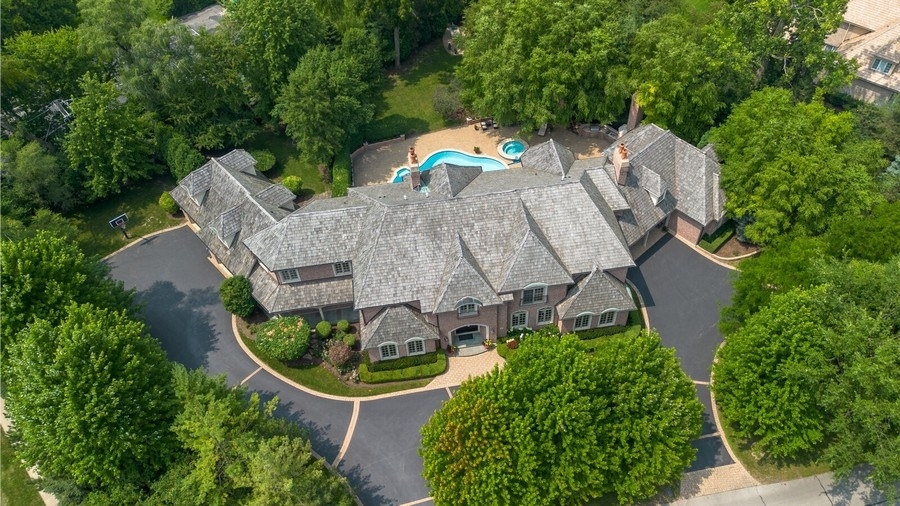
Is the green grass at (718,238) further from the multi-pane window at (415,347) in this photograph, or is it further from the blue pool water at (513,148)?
the multi-pane window at (415,347)

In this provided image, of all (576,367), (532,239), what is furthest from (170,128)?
(576,367)

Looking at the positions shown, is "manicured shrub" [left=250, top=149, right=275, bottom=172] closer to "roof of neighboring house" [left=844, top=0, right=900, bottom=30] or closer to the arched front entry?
the arched front entry

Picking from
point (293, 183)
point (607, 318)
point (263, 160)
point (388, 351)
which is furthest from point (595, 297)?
point (263, 160)

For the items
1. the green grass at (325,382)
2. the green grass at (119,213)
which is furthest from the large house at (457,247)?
the green grass at (119,213)

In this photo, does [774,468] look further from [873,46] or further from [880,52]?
[873,46]

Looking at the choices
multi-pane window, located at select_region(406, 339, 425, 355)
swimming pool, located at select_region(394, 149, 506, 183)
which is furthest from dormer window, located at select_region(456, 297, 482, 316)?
swimming pool, located at select_region(394, 149, 506, 183)
